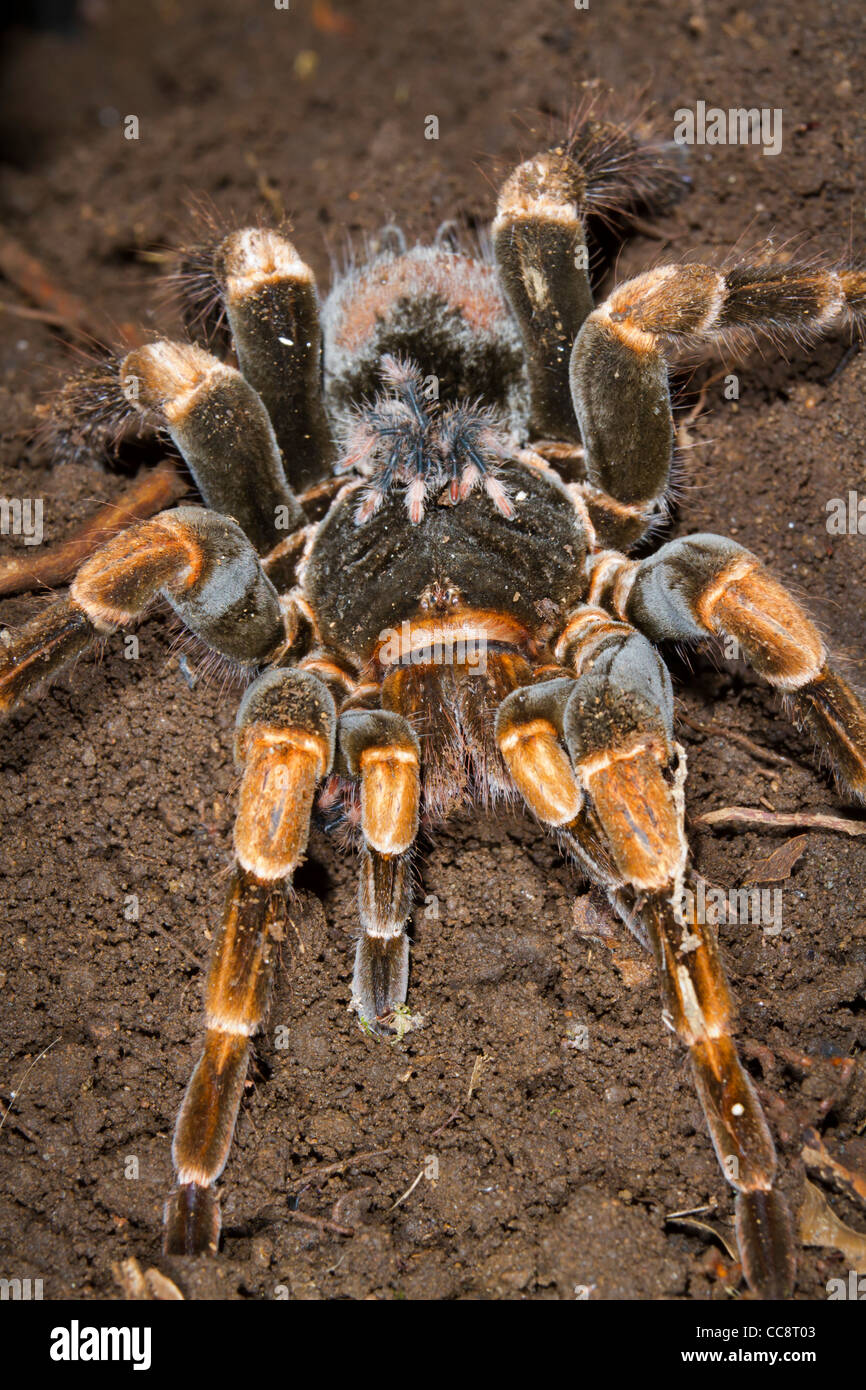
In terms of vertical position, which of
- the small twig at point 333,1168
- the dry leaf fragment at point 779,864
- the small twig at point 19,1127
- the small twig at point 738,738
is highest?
the small twig at point 738,738

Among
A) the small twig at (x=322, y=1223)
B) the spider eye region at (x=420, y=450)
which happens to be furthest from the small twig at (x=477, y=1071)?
the spider eye region at (x=420, y=450)

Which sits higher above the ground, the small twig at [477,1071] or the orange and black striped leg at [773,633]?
the orange and black striped leg at [773,633]

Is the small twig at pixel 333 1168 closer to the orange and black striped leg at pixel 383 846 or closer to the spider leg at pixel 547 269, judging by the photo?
the orange and black striped leg at pixel 383 846

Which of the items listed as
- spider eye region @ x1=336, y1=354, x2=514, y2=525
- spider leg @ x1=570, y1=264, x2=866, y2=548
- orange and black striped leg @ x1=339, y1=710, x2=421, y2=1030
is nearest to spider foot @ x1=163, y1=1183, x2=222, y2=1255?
orange and black striped leg @ x1=339, y1=710, x2=421, y2=1030

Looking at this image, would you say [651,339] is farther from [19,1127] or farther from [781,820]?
[19,1127]

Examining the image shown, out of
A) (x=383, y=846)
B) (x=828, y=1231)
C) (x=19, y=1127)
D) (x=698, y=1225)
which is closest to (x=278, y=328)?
(x=383, y=846)
